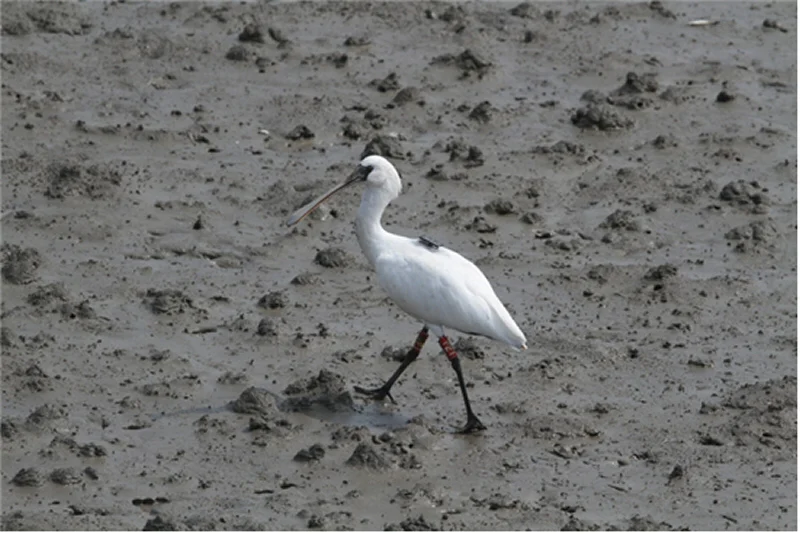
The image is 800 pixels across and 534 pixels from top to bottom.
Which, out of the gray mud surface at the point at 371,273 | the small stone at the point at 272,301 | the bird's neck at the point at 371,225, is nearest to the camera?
the gray mud surface at the point at 371,273

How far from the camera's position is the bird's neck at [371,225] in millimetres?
10859

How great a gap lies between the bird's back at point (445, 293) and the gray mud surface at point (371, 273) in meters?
0.57

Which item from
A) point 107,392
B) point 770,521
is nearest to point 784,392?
point 770,521

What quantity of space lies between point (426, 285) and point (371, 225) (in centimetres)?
61

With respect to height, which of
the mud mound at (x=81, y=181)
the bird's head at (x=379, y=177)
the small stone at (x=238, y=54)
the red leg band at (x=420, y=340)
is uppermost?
the bird's head at (x=379, y=177)

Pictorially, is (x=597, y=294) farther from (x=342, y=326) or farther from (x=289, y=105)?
(x=289, y=105)

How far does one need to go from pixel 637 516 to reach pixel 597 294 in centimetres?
294

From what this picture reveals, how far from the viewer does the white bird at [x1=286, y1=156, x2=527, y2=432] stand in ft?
34.4

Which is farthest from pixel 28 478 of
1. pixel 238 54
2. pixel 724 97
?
pixel 724 97

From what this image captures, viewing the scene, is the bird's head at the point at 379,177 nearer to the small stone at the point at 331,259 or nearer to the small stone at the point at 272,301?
the small stone at the point at 272,301

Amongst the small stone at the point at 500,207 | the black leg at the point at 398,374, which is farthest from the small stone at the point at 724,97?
the black leg at the point at 398,374

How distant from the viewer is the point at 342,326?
11680mm

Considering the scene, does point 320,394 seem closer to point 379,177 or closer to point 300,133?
point 379,177

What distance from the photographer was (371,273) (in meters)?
12.4
